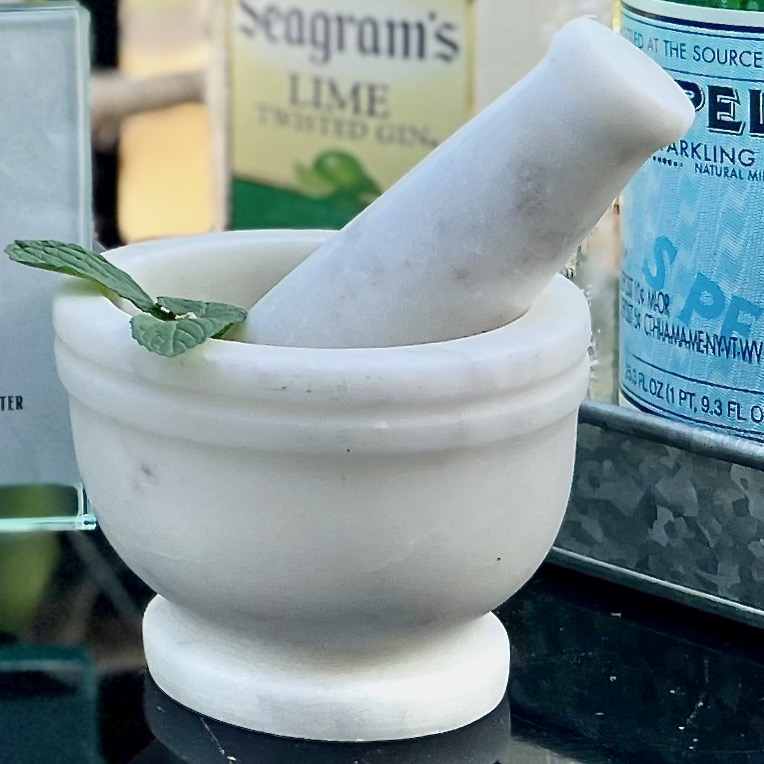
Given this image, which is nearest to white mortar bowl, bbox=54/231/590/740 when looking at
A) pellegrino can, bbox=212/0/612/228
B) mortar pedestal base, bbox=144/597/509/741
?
mortar pedestal base, bbox=144/597/509/741

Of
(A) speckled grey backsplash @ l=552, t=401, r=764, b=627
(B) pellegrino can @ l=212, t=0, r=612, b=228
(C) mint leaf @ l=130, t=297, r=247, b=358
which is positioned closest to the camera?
(C) mint leaf @ l=130, t=297, r=247, b=358

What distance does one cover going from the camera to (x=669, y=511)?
56 centimetres

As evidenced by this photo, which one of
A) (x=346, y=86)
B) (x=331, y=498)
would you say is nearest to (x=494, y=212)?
(x=331, y=498)

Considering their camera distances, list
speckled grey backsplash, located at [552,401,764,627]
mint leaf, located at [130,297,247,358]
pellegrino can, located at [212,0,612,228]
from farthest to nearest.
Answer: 1. pellegrino can, located at [212,0,612,228]
2. speckled grey backsplash, located at [552,401,764,627]
3. mint leaf, located at [130,297,247,358]

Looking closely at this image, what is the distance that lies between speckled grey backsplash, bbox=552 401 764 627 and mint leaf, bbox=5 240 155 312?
0.59 feet

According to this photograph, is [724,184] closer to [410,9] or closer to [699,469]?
[699,469]

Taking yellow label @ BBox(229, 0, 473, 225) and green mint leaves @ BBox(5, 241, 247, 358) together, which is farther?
yellow label @ BBox(229, 0, 473, 225)

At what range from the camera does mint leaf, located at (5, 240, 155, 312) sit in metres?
0.48

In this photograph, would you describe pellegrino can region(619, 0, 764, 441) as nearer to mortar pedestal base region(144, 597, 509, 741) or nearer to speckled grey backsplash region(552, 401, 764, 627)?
speckled grey backsplash region(552, 401, 764, 627)

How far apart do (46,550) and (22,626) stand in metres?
0.06

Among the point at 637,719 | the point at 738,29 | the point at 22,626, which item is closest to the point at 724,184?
the point at 738,29

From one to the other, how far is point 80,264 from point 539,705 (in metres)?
0.20

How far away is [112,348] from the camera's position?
1.46 ft

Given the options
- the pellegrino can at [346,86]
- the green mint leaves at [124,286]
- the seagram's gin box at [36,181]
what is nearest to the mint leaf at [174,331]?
the green mint leaves at [124,286]
